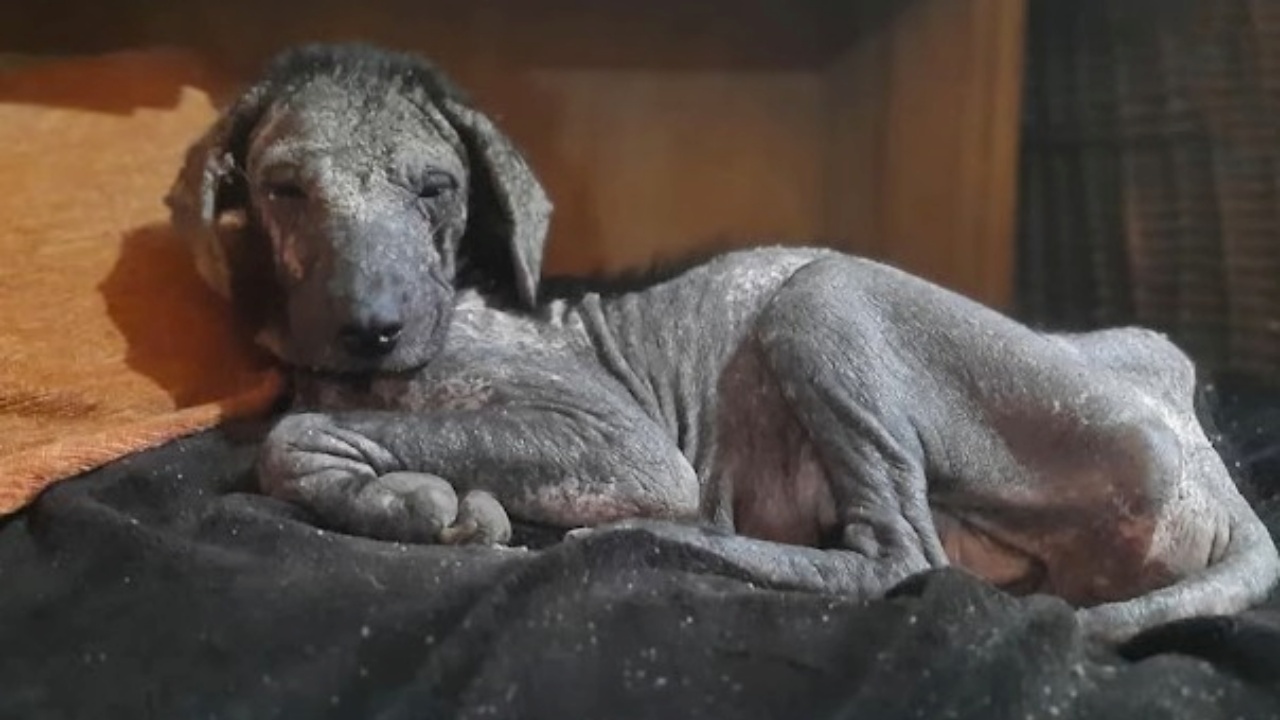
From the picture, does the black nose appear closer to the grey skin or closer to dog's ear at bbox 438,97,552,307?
the grey skin

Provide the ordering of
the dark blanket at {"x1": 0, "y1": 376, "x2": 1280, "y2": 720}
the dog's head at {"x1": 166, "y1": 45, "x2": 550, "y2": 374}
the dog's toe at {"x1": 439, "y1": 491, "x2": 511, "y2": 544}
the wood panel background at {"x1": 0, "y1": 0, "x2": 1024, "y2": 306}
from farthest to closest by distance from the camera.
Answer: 1. the wood panel background at {"x1": 0, "y1": 0, "x2": 1024, "y2": 306}
2. the dog's head at {"x1": 166, "y1": 45, "x2": 550, "y2": 374}
3. the dog's toe at {"x1": 439, "y1": 491, "x2": 511, "y2": 544}
4. the dark blanket at {"x1": 0, "y1": 376, "x2": 1280, "y2": 720}

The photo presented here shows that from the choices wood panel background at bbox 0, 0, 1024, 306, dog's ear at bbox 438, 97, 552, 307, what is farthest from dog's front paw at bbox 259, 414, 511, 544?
wood panel background at bbox 0, 0, 1024, 306

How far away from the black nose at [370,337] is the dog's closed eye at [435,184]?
18 centimetres

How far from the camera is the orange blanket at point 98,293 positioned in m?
1.67

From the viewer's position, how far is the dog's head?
61.5 inches

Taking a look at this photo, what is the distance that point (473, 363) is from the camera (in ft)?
5.43

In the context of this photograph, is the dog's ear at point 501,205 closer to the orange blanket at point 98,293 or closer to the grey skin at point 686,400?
the grey skin at point 686,400

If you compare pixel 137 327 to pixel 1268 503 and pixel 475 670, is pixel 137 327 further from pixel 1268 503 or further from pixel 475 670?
pixel 1268 503

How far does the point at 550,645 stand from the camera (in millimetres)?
1162

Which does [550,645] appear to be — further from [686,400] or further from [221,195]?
[221,195]

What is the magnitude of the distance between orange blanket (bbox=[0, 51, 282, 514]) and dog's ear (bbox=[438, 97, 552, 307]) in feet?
0.96

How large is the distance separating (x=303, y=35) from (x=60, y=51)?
35 cm

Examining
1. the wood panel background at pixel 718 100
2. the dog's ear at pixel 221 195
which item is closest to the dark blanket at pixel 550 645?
the dog's ear at pixel 221 195

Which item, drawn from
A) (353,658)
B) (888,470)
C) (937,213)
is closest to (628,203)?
(937,213)
